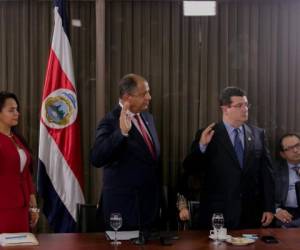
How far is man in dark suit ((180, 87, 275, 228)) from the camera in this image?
142 inches

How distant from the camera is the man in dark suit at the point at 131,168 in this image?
11.4 feet

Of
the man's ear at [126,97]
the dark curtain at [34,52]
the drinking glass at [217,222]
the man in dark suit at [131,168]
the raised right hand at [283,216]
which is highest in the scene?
the dark curtain at [34,52]

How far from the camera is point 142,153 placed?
11.6 feet

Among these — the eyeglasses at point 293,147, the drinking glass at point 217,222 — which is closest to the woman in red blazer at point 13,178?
the drinking glass at point 217,222

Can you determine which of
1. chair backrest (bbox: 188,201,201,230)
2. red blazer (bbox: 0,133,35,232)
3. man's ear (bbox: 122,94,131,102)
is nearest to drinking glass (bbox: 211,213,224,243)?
chair backrest (bbox: 188,201,201,230)

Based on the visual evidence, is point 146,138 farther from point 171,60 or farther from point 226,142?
point 171,60

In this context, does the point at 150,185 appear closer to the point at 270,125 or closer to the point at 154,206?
the point at 154,206

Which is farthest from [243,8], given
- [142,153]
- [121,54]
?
[142,153]

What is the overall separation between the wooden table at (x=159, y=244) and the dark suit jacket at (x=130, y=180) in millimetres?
473

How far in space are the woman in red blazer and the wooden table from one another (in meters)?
0.49

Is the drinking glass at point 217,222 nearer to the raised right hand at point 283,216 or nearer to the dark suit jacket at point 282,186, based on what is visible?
the raised right hand at point 283,216

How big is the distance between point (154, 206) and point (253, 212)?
0.74 meters

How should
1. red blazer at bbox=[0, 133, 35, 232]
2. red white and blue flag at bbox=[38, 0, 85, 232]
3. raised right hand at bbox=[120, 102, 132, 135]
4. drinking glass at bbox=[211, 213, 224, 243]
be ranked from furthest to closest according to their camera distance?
1. red white and blue flag at bbox=[38, 0, 85, 232]
2. red blazer at bbox=[0, 133, 35, 232]
3. raised right hand at bbox=[120, 102, 132, 135]
4. drinking glass at bbox=[211, 213, 224, 243]

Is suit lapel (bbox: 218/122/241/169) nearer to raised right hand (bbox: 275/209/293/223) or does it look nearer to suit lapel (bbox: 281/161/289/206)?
raised right hand (bbox: 275/209/293/223)
